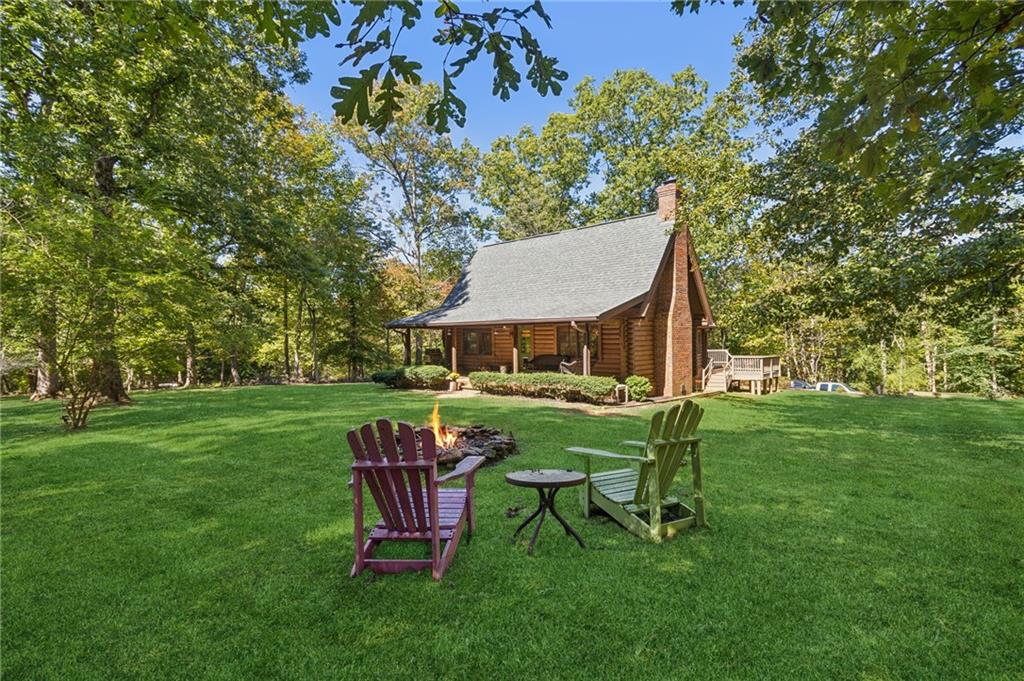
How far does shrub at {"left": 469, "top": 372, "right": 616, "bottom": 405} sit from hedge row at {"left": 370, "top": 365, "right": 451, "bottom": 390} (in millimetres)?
1767

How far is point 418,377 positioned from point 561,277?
22.4 ft

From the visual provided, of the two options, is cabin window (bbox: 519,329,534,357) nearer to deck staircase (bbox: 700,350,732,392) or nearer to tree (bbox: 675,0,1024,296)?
deck staircase (bbox: 700,350,732,392)

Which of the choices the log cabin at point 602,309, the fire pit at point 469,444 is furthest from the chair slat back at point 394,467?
the log cabin at point 602,309

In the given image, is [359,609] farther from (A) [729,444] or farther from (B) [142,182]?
(B) [142,182]

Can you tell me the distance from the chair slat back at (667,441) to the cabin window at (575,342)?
1287 centimetres

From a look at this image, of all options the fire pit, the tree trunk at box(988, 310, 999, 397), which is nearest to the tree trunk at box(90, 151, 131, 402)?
the fire pit

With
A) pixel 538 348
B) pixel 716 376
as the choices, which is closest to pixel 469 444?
pixel 538 348

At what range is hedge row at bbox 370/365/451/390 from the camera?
61.4 feet

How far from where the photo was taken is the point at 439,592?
354 cm

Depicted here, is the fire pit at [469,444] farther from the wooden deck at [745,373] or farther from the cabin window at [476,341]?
the cabin window at [476,341]

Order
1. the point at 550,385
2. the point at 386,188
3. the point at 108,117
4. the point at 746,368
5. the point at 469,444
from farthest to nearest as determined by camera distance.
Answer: the point at 386,188 < the point at 746,368 < the point at 550,385 < the point at 108,117 < the point at 469,444

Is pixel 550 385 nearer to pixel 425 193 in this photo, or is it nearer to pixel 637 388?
pixel 637 388

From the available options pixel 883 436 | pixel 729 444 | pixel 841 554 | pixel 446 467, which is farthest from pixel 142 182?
pixel 883 436

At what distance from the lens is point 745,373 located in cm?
1850
